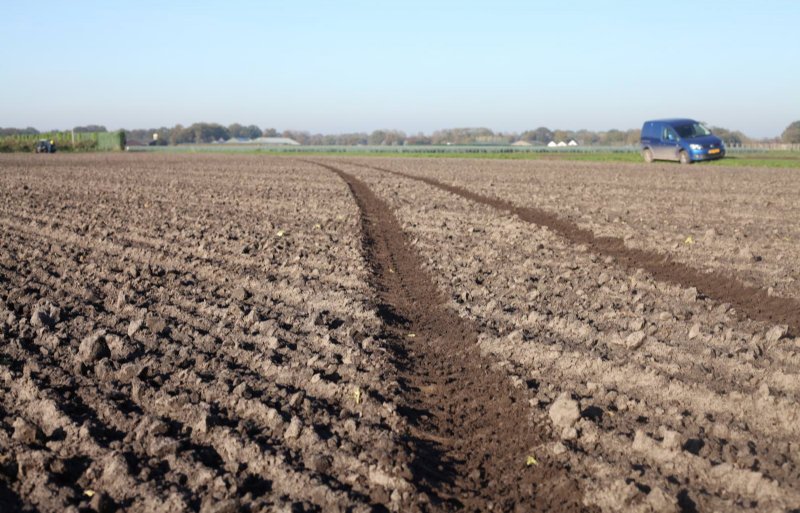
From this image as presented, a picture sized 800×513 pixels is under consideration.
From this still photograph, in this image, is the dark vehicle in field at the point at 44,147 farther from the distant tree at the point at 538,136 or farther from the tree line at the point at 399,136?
the distant tree at the point at 538,136

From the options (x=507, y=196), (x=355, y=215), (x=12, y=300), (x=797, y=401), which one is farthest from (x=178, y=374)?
(x=507, y=196)

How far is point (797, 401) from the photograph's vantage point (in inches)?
225

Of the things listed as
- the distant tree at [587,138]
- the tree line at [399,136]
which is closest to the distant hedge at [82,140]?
the tree line at [399,136]

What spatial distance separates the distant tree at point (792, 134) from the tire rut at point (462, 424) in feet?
271

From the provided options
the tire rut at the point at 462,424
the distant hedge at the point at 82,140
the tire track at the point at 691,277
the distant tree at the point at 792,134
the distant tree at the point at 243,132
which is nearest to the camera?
the tire rut at the point at 462,424

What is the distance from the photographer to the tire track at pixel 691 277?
841 centimetres

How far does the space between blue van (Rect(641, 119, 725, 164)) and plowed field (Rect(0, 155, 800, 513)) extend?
27753mm

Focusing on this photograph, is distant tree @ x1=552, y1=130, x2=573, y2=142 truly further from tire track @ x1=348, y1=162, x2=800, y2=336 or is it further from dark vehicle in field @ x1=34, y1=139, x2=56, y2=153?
tire track @ x1=348, y1=162, x2=800, y2=336

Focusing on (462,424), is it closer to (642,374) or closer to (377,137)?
(642,374)

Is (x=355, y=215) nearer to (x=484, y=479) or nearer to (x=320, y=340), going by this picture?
(x=320, y=340)

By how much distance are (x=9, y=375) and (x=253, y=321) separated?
2188 millimetres

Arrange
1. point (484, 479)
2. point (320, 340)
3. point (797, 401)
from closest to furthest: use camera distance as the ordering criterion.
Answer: point (484, 479) → point (797, 401) → point (320, 340)

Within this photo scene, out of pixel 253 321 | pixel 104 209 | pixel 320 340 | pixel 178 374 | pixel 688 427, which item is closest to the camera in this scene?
pixel 688 427

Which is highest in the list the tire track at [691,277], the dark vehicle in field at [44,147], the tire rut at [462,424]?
the dark vehicle in field at [44,147]
